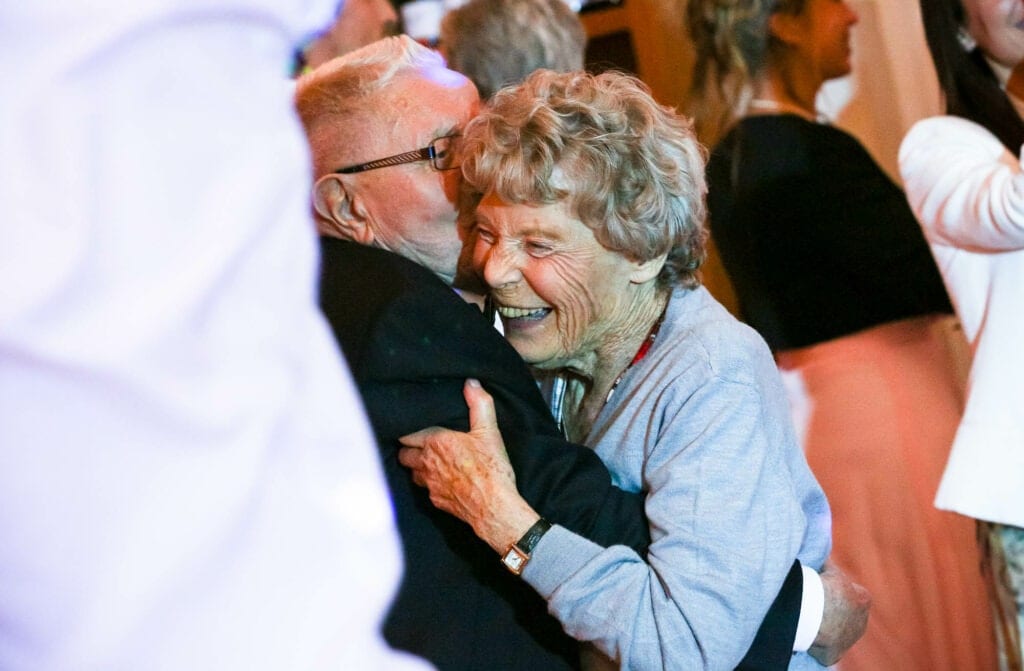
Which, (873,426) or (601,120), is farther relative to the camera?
(873,426)

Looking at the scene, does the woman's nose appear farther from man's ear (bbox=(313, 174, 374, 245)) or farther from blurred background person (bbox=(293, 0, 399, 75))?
blurred background person (bbox=(293, 0, 399, 75))

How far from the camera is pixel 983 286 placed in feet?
7.17

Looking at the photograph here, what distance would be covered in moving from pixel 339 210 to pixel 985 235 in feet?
4.13

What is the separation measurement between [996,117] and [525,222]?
4.19 ft

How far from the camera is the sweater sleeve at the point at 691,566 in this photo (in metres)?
1.29

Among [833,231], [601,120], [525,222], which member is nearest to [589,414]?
[525,222]

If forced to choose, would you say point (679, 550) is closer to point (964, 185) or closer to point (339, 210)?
point (339, 210)

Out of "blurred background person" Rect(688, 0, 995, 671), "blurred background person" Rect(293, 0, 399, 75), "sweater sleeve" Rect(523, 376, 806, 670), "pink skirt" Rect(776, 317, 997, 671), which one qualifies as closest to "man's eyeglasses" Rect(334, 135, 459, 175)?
"sweater sleeve" Rect(523, 376, 806, 670)

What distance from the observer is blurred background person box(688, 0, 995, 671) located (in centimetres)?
250

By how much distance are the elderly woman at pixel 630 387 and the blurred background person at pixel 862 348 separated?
3.22 feet

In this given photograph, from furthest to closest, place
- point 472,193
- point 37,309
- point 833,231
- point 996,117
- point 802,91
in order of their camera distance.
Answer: point 802,91
point 833,231
point 996,117
point 472,193
point 37,309

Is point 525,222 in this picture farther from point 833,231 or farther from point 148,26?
point 833,231

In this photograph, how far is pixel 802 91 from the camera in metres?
2.67

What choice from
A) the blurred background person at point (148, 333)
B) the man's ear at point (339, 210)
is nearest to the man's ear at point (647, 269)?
the man's ear at point (339, 210)
